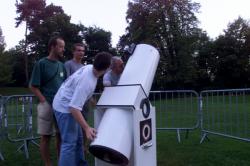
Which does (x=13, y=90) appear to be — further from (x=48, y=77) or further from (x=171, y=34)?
(x=48, y=77)

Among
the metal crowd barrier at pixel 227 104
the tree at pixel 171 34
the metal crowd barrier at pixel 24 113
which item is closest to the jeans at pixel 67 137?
the metal crowd barrier at pixel 24 113

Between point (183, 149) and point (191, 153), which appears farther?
point (183, 149)

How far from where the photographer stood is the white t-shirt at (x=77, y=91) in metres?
3.53

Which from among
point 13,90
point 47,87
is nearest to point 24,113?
point 47,87

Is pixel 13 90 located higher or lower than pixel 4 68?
lower

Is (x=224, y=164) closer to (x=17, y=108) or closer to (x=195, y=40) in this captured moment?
(x=17, y=108)

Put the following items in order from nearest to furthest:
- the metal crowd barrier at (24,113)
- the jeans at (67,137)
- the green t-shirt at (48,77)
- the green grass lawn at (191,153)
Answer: the jeans at (67,137)
the green t-shirt at (48,77)
the green grass lawn at (191,153)
the metal crowd barrier at (24,113)

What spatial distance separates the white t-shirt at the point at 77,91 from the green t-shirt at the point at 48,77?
719mm

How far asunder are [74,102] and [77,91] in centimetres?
11

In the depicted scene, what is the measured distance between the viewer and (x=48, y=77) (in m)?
4.62

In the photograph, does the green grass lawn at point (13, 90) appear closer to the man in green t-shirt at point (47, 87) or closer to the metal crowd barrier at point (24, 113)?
the metal crowd barrier at point (24, 113)

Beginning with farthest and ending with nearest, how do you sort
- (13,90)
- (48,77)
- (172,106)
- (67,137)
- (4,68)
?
(13,90) < (4,68) < (172,106) < (48,77) < (67,137)

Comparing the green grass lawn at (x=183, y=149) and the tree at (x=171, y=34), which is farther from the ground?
the tree at (x=171, y=34)

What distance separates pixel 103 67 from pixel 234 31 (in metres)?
41.4
